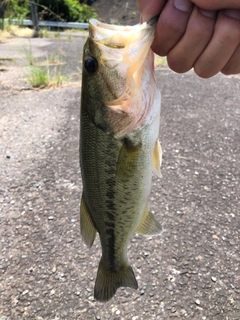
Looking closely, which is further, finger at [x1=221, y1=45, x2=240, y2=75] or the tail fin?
the tail fin

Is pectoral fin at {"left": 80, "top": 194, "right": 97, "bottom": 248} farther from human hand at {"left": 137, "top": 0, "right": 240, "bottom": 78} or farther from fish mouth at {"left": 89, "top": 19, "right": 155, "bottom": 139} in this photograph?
human hand at {"left": 137, "top": 0, "right": 240, "bottom": 78}

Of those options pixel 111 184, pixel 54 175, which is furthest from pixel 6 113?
pixel 111 184

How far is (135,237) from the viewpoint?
279 centimetres

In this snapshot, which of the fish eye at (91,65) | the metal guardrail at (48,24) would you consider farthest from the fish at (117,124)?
the metal guardrail at (48,24)

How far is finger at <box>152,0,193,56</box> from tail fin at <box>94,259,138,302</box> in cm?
100

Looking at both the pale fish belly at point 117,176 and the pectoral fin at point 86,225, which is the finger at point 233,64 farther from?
the pectoral fin at point 86,225

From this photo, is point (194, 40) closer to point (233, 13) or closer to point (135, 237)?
point (233, 13)

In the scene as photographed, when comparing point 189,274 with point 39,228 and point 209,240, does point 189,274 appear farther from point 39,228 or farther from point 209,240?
point 39,228

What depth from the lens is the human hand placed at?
108cm

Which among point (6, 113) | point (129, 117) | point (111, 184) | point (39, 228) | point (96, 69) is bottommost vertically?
point (6, 113)

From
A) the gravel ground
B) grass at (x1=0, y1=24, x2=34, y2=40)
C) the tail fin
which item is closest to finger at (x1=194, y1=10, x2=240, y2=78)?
the tail fin

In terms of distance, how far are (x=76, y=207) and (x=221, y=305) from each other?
1.42 m

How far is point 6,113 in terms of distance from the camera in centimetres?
502

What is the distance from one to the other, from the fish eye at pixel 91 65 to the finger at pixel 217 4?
1.29ft
